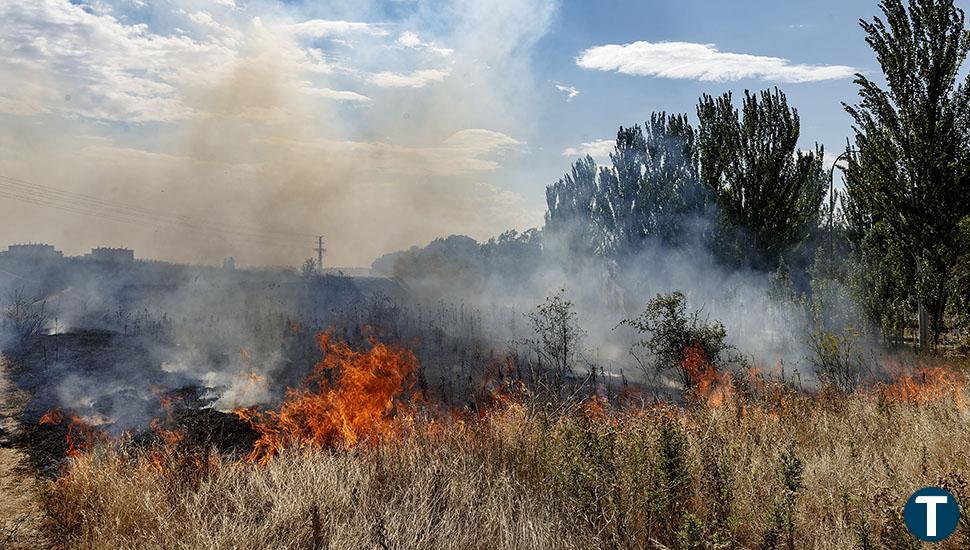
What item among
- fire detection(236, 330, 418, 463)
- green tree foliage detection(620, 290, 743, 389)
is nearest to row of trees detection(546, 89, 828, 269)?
green tree foliage detection(620, 290, 743, 389)

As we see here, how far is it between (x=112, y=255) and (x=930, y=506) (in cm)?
3764

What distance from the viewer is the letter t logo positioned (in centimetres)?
391

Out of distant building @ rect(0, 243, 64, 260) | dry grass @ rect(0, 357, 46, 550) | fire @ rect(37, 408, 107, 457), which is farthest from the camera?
distant building @ rect(0, 243, 64, 260)

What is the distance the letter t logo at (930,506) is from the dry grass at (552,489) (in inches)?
4.9

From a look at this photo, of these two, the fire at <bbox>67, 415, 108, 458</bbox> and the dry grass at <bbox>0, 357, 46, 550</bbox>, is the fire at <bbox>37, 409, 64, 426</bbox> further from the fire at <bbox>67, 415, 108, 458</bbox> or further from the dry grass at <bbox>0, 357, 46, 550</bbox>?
the dry grass at <bbox>0, 357, 46, 550</bbox>

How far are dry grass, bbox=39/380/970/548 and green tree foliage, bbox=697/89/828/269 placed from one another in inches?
606

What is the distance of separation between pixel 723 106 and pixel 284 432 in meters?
18.7

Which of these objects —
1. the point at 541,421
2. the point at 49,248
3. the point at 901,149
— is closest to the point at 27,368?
the point at 541,421

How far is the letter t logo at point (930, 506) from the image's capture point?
391 centimetres

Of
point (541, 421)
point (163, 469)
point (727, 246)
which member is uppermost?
point (727, 246)

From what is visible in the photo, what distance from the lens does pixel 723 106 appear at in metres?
21.1

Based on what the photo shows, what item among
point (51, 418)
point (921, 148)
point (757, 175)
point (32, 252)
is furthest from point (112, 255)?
point (921, 148)

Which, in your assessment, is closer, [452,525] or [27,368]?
[452,525]

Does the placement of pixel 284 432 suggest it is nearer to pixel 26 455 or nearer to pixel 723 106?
pixel 26 455
